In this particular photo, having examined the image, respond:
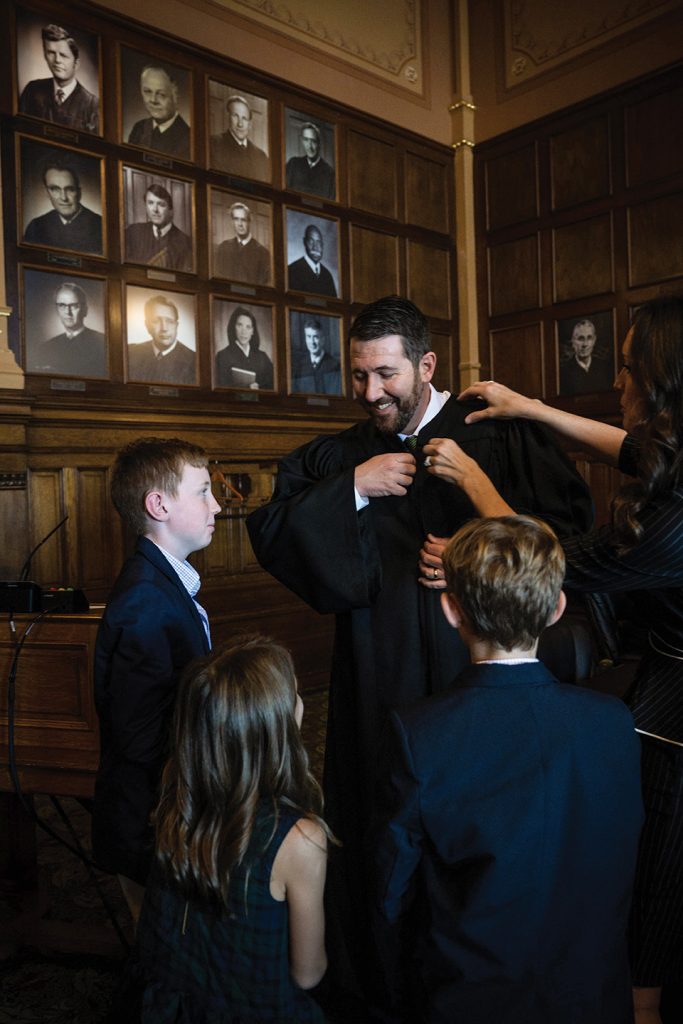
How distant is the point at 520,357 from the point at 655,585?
6.92m

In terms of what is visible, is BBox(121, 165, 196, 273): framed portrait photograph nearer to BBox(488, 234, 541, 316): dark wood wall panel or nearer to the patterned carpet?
BBox(488, 234, 541, 316): dark wood wall panel

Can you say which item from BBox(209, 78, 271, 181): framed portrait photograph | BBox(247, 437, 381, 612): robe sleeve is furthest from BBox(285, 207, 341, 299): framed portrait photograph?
BBox(247, 437, 381, 612): robe sleeve

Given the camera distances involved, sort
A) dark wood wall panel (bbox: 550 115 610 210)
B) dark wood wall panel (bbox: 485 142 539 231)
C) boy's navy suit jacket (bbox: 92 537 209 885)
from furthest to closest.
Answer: dark wood wall panel (bbox: 485 142 539 231) → dark wood wall panel (bbox: 550 115 610 210) → boy's navy suit jacket (bbox: 92 537 209 885)

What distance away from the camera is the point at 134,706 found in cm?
198

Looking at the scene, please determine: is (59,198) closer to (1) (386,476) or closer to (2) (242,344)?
(2) (242,344)

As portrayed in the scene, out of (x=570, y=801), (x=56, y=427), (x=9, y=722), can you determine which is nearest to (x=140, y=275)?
(x=56, y=427)

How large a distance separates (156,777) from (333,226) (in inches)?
253

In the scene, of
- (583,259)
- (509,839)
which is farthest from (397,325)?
(583,259)

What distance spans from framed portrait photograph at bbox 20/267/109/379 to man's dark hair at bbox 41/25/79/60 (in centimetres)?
→ 168

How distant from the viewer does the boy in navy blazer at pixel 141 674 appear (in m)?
1.98

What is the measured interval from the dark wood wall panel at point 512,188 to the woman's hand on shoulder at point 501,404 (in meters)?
6.49

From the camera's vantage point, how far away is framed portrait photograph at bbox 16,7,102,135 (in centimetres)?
556

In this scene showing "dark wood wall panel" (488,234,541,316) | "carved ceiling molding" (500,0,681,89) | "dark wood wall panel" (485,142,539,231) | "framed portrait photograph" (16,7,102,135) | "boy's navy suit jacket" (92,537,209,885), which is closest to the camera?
"boy's navy suit jacket" (92,537,209,885)

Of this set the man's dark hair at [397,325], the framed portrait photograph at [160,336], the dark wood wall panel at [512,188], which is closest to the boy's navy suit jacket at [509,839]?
the man's dark hair at [397,325]
